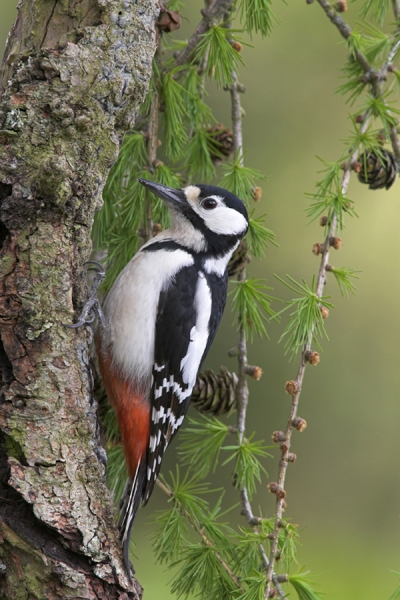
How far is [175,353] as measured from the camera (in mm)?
2051

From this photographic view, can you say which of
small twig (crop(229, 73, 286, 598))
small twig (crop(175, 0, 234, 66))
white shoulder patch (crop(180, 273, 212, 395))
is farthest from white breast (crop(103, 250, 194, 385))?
small twig (crop(175, 0, 234, 66))

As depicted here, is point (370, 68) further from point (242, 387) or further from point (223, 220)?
point (242, 387)

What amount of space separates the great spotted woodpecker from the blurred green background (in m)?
1.13

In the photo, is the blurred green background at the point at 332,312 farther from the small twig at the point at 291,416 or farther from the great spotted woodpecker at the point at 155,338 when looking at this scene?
the small twig at the point at 291,416

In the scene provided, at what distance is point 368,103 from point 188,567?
1367mm

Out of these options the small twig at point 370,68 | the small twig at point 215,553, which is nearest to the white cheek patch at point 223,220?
the small twig at point 370,68

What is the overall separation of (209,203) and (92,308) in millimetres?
535

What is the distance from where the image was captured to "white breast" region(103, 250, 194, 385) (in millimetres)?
1987

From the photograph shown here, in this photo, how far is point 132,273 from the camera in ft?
6.48

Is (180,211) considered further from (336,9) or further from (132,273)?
(336,9)

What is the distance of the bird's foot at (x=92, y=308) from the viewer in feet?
5.61

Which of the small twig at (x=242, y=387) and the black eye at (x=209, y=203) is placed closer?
the small twig at (x=242, y=387)

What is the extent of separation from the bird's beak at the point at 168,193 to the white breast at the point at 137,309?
0.15 metres

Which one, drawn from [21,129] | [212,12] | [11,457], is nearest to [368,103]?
[212,12]
